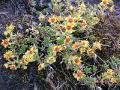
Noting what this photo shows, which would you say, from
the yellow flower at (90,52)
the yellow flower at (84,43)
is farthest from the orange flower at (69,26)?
the yellow flower at (90,52)

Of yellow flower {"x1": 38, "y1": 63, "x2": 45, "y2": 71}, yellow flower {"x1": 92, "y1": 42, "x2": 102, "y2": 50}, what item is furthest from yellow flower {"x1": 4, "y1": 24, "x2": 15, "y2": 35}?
yellow flower {"x1": 92, "y1": 42, "x2": 102, "y2": 50}

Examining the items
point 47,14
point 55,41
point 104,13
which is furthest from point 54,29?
point 104,13

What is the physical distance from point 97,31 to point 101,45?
0.17 meters

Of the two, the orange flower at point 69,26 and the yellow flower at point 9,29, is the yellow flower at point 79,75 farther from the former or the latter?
the yellow flower at point 9,29

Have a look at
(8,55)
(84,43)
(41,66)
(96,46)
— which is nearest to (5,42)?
(8,55)

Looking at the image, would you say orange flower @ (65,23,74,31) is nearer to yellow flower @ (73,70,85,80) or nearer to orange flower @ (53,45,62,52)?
orange flower @ (53,45,62,52)

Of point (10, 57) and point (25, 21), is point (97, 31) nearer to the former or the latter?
point (25, 21)

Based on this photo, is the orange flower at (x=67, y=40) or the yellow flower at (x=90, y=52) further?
the yellow flower at (x=90, y=52)

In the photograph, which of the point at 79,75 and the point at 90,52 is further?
the point at 90,52

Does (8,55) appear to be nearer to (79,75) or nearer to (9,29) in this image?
(9,29)

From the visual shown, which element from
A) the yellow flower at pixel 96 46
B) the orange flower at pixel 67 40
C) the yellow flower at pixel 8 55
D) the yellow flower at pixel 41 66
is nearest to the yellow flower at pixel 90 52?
the yellow flower at pixel 96 46

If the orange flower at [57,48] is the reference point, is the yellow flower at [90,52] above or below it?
below

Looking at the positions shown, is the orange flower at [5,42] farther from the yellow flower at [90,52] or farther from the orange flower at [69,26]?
the yellow flower at [90,52]

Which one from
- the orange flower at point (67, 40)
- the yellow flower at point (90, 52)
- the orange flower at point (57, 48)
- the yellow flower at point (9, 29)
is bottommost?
the yellow flower at point (90, 52)
